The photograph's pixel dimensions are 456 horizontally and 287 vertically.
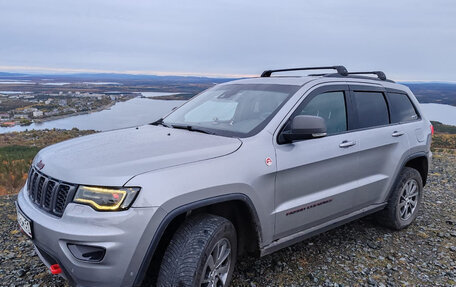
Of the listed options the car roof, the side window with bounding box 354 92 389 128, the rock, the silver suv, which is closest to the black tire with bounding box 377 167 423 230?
the silver suv

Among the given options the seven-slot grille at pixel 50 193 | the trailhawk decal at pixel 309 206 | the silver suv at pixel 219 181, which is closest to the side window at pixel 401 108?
the silver suv at pixel 219 181

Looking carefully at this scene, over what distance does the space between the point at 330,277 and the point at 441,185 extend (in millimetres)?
4823

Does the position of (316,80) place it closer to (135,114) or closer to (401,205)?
(401,205)

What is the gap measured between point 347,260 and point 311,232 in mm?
753

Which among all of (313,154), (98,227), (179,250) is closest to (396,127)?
(313,154)

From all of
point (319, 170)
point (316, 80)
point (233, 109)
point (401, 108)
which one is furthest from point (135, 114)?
point (401, 108)

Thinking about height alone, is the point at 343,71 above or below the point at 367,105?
above

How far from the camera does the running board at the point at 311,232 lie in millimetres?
2760

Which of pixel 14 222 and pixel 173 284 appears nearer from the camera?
pixel 173 284

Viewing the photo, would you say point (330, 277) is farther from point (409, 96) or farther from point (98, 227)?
point (409, 96)

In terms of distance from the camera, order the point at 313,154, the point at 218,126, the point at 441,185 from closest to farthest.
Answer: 1. the point at 313,154
2. the point at 218,126
3. the point at 441,185

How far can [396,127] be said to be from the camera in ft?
13.0

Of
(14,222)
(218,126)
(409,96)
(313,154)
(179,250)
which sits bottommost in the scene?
(14,222)

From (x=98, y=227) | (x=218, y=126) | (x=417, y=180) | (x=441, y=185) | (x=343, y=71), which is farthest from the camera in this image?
(x=441, y=185)
